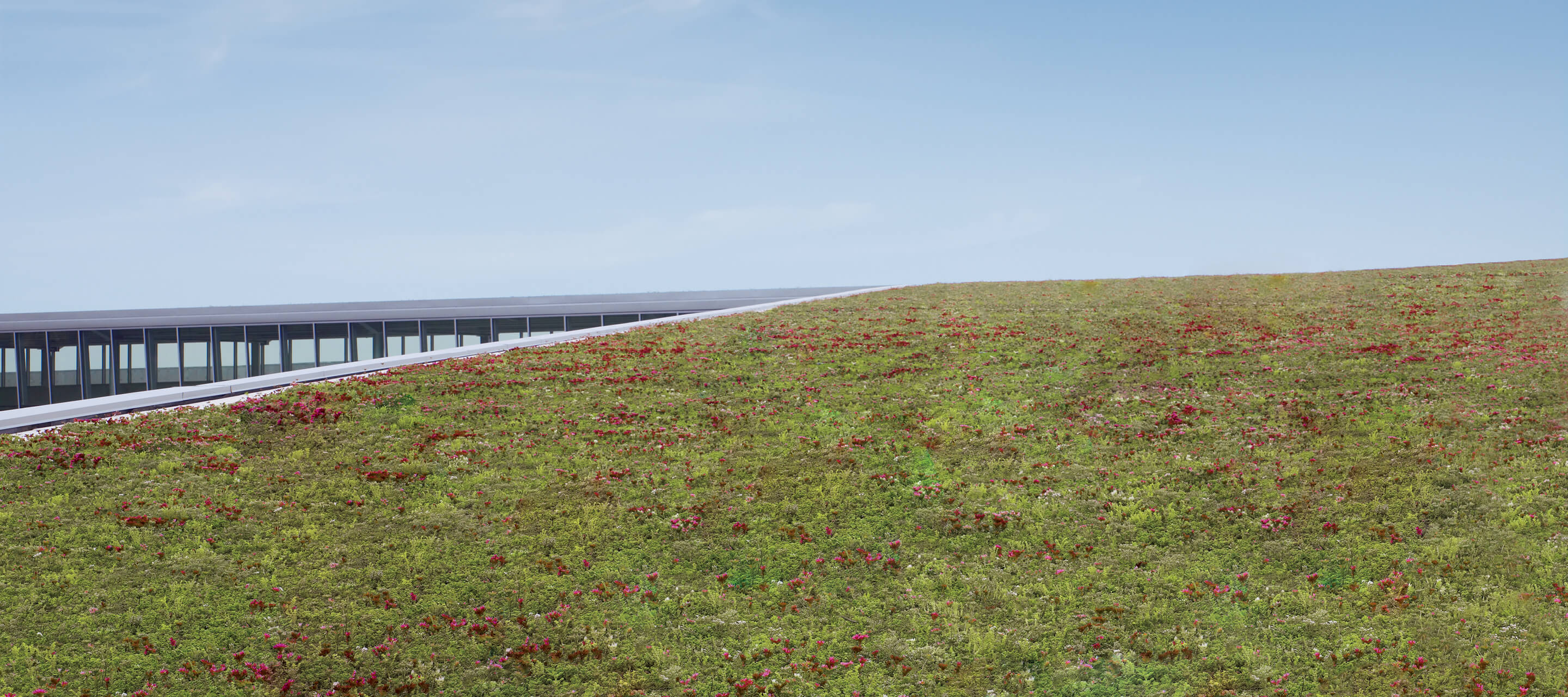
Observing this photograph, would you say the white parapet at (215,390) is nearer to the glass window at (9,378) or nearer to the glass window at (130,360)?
the glass window at (130,360)

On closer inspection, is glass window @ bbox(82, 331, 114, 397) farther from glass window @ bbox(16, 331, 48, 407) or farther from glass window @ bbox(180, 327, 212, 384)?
glass window @ bbox(180, 327, 212, 384)

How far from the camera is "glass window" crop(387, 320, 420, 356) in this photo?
158 ft

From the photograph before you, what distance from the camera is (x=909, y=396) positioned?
74.0 ft

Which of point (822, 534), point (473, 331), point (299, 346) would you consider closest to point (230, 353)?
point (299, 346)

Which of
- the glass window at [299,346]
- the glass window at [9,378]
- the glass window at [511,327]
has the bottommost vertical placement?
the glass window at [9,378]

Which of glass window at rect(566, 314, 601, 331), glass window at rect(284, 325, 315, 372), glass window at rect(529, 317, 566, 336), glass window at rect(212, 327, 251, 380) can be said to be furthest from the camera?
glass window at rect(212, 327, 251, 380)

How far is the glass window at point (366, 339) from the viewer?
48156mm

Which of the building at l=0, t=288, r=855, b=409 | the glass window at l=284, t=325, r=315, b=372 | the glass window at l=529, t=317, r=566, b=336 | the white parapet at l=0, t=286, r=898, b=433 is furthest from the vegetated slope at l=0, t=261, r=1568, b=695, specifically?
the glass window at l=284, t=325, r=315, b=372

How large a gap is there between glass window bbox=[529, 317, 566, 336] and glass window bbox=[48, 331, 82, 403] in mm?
24227

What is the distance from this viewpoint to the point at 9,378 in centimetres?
5084

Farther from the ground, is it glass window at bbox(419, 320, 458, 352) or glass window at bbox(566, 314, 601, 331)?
glass window at bbox(566, 314, 601, 331)

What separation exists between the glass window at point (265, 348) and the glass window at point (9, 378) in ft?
41.2

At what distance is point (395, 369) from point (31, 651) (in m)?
14.6

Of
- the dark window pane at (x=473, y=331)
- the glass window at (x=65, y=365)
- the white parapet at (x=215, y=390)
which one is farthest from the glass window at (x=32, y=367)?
the white parapet at (x=215, y=390)
